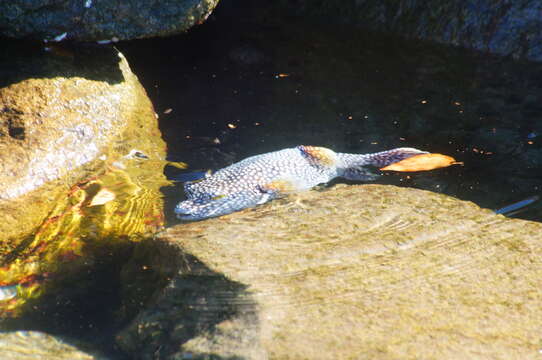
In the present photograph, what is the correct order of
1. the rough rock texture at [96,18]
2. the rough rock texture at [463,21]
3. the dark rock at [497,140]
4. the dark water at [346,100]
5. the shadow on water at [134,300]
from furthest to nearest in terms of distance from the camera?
the rough rock texture at [463,21], the dark rock at [497,140], the dark water at [346,100], the rough rock texture at [96,18], the shadow on water at [134,300]

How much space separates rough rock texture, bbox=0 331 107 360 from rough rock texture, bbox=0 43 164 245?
76 cm

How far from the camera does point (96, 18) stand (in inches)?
143

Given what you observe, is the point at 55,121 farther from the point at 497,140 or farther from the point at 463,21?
the point at 463,21

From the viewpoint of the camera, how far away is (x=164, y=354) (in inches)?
74.2

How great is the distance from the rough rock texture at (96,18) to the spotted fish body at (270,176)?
51.9 inches

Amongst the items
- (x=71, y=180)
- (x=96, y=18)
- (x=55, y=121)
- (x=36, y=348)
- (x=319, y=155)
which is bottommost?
(x=36, y=348)

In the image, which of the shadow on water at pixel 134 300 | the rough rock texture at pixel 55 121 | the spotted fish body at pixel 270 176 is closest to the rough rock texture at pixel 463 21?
the spotted fish body at pixel 270 176

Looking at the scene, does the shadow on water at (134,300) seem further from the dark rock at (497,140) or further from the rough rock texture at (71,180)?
the dark rock at (497,140)

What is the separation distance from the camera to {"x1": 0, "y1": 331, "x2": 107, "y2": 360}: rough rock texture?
202 cm

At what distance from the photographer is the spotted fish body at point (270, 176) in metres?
3.05

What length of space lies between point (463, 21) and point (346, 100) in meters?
2.28

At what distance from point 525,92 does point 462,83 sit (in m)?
0.58

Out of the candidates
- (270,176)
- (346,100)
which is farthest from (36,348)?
(346,100)

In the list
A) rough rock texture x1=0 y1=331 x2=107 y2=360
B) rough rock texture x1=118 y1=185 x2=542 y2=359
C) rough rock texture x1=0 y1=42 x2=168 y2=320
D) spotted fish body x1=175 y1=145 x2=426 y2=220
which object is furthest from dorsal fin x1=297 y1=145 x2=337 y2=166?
rough rock texture x1=0 y1=331 x2=107 y2=360
